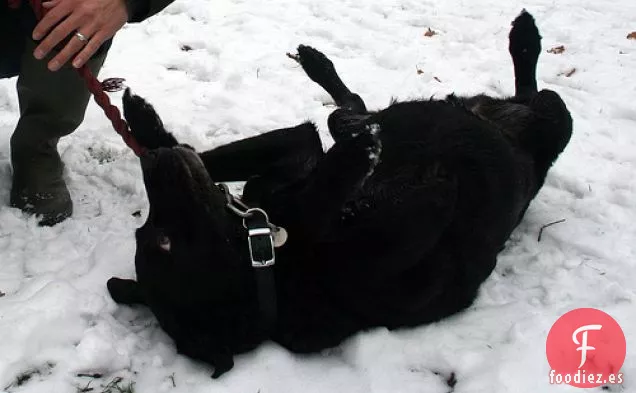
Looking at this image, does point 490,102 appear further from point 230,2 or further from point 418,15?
point 230,2

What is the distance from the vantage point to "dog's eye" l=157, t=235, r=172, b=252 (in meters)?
2.10

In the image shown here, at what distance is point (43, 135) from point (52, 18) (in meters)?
1.02

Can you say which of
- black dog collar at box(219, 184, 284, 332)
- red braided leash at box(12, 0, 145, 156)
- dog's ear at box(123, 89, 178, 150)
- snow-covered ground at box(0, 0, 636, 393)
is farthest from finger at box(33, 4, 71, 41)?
snow-covered ground at box(0, 0, 636, 393)

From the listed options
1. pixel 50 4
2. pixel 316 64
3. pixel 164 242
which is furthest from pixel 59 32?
pixel 316 64

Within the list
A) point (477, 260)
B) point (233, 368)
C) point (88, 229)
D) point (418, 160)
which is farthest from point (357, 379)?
point (88, 229)

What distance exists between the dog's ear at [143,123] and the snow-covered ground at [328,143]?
58cm

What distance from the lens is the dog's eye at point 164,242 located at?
2.10 metres

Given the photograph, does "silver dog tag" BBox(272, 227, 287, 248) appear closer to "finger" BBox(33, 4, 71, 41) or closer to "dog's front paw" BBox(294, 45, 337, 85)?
"finger" BBox(33, 4, 71, 41)

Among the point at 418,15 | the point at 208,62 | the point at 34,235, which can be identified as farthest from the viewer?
the point at 418,15

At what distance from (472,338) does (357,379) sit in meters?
0.54

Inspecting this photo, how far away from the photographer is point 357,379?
7.48 feet

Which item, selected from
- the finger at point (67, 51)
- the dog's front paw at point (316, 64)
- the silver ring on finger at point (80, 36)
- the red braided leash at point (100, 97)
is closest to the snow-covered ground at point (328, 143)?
the dog's front paw at point (316, 64)

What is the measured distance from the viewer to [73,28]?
2189 mm

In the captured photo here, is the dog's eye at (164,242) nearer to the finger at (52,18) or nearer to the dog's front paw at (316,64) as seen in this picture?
the finger at (52,18)
